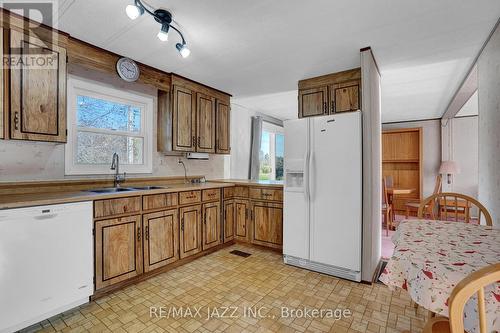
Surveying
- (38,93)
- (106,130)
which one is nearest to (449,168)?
(106,130)

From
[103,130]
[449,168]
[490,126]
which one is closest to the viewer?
[490,126]

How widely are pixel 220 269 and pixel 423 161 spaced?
5894mm

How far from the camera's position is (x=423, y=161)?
6094 millimetres

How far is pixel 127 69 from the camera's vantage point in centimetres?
267

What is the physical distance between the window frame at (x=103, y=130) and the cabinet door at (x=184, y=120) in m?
0.35

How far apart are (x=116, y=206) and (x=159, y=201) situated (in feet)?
1.49

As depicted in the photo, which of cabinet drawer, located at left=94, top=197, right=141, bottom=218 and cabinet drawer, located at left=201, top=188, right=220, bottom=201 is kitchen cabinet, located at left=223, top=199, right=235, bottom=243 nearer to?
cabinet drawer, located at left=201, top=188, right=220, bottom=201

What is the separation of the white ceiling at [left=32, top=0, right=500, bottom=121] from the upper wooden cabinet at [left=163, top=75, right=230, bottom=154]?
0.88 ft

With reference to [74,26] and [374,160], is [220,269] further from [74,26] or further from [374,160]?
[74,26]

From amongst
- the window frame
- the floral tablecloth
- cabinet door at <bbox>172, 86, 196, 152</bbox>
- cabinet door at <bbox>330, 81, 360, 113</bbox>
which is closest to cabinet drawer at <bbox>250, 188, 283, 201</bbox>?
cabinet door at <bbox>172, 86, 196, 152</bbox>

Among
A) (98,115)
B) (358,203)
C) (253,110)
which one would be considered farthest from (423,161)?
(98,115)

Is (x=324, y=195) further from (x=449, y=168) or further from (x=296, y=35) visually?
(x=449, y=168)

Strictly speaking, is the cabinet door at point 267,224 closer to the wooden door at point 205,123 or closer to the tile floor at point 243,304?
the tile floor at point 243,304

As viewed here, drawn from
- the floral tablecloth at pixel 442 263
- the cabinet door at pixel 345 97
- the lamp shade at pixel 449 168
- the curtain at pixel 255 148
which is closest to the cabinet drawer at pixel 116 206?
the floral tablecloth at pixel 442 263
